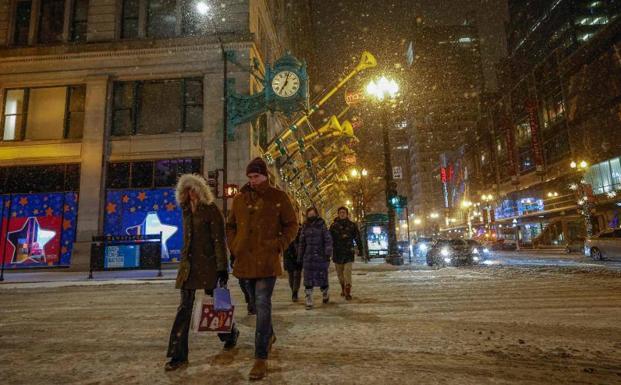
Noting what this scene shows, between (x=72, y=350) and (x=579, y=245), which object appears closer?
(x=72, y=350)

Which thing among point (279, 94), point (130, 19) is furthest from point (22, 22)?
point (279, 94)

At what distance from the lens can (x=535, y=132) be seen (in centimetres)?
5006

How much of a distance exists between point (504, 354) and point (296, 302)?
15.5 feet

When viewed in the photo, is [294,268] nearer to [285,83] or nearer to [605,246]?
[285,83]

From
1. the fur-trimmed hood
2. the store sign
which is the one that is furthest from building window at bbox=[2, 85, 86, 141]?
the fur-trimmed hood

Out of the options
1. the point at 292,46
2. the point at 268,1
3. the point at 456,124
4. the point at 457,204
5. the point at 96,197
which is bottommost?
the point at 96,197

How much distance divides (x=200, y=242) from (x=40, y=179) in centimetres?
1973

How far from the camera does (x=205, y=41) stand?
20.0m

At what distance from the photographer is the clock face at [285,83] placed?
1825 centimetres

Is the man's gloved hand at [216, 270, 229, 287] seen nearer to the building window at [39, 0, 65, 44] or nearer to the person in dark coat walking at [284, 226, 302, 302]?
the person in dark coat walking at [284, 226, 302, 302]

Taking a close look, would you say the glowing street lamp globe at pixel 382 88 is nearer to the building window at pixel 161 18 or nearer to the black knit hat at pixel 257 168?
the building window at pixel 161 18

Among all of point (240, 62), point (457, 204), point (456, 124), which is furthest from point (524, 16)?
point (240, 62)

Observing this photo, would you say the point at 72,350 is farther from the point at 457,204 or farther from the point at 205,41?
the point at 457,204

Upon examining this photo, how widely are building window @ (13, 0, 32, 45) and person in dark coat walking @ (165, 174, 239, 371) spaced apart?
23.3m
